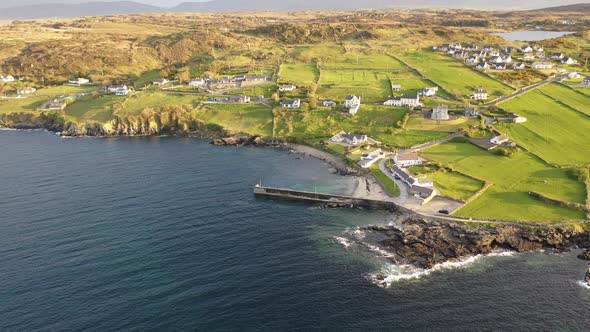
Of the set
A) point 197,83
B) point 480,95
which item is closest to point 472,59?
point 480,95

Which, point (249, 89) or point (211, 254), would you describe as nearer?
point (211, 254)

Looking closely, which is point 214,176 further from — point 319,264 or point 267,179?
point 319,264

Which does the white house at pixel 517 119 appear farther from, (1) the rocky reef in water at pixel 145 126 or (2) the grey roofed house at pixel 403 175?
(1) the rocky reef in water at pixel 145 126

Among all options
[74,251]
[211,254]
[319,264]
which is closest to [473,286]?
[319,264]

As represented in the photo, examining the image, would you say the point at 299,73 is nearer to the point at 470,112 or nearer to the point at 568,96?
the point at 470,112

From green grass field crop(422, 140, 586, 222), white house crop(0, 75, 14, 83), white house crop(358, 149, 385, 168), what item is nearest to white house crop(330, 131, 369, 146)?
white house crop(358, 149, 385, 168)

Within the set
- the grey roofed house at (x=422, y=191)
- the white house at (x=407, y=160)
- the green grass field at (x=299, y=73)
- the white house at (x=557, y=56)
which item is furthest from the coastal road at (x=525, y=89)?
the grey roofed house at (x=422, y=191)

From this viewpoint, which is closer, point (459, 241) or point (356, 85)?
point (459, 241)
